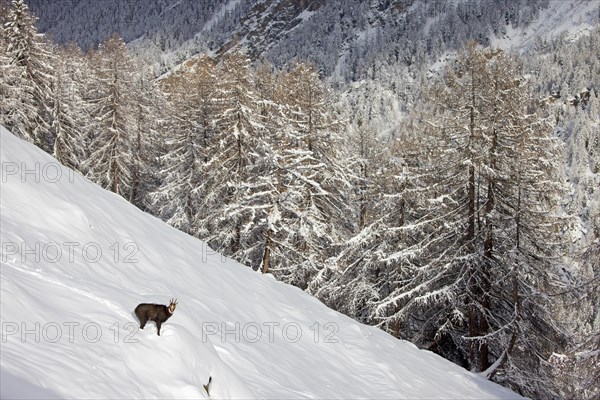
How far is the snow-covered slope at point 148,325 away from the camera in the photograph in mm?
4727

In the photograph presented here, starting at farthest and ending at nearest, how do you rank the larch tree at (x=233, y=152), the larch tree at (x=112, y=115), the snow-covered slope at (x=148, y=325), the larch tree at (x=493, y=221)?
1. the larch tree at (x=112, y=115)
2. the larch tree at (x=233, y=152)
3. the larch tree at (x=493, y=221)
4. the snow-covered slope at (x=148, y=325)

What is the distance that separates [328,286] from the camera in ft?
62.4

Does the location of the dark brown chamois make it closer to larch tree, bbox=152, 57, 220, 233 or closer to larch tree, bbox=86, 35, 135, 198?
larch tree, bbox=152, 57, 220, 233

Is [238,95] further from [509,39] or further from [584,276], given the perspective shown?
[509,39]

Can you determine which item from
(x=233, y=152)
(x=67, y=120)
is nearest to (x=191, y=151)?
(x=233, y=152)

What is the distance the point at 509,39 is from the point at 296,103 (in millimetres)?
179376

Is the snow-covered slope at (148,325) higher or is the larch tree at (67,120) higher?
the larch tree at (67,120)

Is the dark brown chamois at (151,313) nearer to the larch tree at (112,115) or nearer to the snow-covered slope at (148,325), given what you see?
the snow-covered slope at (148,325)

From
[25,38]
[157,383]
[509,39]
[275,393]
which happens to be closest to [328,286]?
[275,393]

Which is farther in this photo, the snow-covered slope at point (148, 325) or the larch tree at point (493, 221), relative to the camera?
the larch tree at point (493, 221)

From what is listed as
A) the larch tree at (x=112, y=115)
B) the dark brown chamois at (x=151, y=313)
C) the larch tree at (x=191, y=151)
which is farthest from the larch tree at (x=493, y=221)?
the larch tree at (x=112, y=115)

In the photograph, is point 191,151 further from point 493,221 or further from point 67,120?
point 493,221

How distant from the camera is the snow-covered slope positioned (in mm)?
4727

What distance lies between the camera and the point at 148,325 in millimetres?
5859
